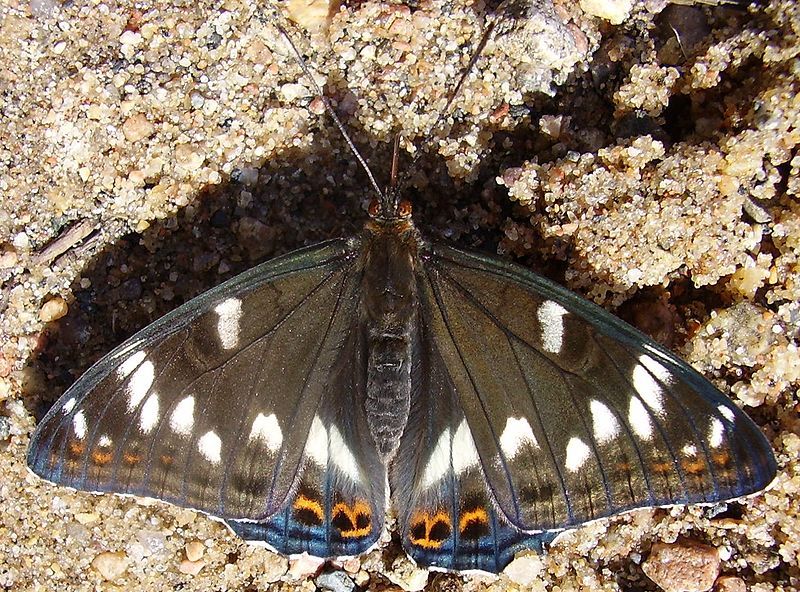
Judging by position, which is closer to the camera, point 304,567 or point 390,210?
point 390,210

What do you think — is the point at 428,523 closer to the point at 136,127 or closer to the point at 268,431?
the point at 268,431

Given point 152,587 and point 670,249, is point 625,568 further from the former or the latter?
point 152,587

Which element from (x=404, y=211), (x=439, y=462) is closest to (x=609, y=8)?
(x=404, y=211)

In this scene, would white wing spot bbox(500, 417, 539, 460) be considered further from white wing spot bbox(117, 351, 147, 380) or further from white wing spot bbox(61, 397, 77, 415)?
white wing spot bbox(61, 397, 77, 415)

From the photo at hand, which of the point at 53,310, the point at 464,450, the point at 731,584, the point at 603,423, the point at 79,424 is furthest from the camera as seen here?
the point at 53,310

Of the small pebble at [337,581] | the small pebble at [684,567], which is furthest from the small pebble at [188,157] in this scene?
the small pebble at [684,567]

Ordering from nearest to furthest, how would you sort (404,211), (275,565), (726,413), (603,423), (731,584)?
1. (726,413)
2. (603,423)
3. (404,211)
4. (731,584)
5. (275,565)
